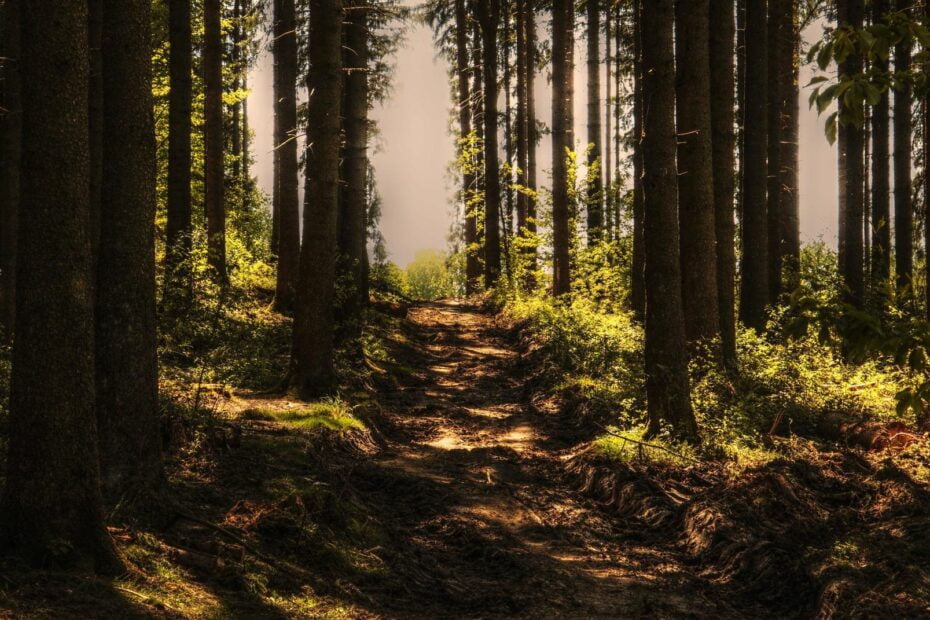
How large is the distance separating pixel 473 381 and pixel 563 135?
995cm

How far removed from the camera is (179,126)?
14.8 metres

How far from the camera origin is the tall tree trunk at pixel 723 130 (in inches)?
497

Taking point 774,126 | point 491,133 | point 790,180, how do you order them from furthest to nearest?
point 491,133, point 790,180, point 774,126

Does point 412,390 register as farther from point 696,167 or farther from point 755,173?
point 755,173

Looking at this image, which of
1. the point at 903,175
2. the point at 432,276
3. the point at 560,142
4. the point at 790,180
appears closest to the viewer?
the point at 903,175

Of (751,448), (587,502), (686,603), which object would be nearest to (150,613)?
(686,603)

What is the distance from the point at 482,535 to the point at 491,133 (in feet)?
71.4

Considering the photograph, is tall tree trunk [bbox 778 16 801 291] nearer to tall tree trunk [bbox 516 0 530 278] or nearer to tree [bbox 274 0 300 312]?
tall tree trunk [bbox 516 0 530 278]

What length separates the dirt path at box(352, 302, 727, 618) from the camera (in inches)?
220

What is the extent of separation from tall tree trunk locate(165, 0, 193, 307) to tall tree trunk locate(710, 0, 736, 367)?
9.74 metres

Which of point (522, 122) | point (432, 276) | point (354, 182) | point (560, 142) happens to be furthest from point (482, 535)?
point (432, 276)

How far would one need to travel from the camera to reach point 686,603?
5.62 m

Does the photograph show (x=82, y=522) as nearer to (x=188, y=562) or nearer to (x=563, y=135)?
(x=188, y=562)

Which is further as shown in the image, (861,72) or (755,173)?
(755,173)
